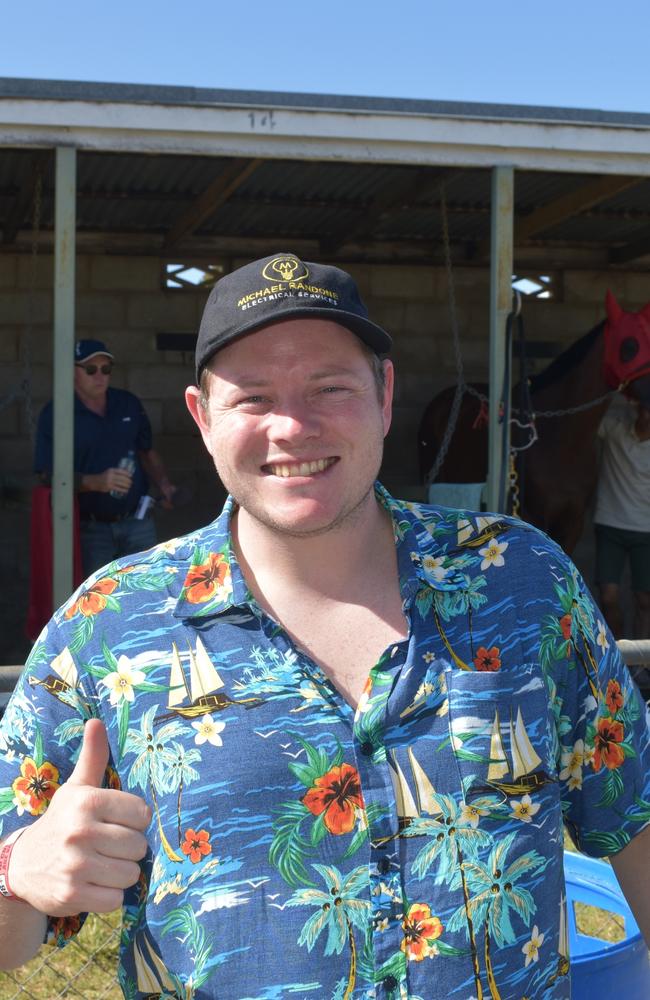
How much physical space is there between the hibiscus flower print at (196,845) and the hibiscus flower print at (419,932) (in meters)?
0.23

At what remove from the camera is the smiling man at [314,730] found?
3.92 ft

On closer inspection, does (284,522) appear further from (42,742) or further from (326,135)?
(326,135)

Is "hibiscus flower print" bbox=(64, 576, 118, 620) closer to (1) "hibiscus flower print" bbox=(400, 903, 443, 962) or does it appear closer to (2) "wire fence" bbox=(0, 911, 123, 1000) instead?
(1) "hibiscus flower print" bbox=(400, 903, 443, 962)

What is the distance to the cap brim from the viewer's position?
52.7 inches

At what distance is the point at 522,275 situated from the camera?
9031 mm

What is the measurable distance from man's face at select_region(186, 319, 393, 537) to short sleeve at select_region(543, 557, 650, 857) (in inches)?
12.1

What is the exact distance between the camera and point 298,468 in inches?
53.6

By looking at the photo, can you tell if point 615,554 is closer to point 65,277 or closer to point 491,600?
point 65,277

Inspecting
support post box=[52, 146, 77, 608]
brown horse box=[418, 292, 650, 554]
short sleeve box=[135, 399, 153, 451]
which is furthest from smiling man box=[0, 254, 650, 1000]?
brown horse box=[418, 292, 650, 554]

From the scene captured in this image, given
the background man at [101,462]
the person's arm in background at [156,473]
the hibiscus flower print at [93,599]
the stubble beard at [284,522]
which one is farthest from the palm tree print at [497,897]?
the person's arm in background at [156,473]

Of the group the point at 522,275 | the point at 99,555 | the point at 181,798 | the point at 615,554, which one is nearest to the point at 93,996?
the point at 181,798

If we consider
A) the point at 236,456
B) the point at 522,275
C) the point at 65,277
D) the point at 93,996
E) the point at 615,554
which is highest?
the point at 522,275

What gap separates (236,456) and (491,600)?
369 mm

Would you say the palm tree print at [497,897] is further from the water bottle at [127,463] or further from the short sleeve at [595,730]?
the water bottle at [127,463]
